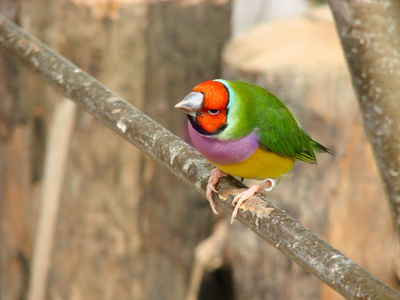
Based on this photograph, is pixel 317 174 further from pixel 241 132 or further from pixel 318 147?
pixel 241 132

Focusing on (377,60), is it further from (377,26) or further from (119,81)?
(119,81)

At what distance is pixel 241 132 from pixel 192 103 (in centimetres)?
17

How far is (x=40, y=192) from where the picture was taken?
102 inches

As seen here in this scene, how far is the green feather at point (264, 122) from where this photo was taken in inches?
50.9

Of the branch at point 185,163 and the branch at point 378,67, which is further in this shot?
the branch at point 185,163

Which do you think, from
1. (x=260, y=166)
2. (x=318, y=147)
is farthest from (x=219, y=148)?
(x=318, y=147)

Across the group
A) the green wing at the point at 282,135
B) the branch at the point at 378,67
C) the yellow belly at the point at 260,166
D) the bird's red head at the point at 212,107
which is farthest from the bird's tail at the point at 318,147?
the branch at the point at 378,67

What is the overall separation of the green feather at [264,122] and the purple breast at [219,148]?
16 mm

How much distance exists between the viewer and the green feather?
129 cm

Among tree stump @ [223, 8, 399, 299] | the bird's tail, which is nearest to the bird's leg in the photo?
the bird's tail

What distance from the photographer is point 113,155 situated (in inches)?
98.4

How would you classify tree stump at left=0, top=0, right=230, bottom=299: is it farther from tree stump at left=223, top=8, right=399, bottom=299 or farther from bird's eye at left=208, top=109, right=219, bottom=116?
bird's eye at left=208, top=109, right=219, bottom=116

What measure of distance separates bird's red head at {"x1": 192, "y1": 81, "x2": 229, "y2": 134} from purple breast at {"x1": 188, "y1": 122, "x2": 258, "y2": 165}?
0.03 metres

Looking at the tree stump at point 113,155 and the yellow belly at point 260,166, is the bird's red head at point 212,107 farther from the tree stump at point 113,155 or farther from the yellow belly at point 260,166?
the tree stump at point 113,155
